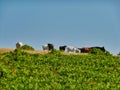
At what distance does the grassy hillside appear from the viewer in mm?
29422

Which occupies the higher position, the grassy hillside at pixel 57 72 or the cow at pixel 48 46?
the cow at pixel 48 46

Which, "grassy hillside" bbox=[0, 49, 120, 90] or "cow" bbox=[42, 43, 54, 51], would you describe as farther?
"cow" bbox=[42, 43, 54, 51]

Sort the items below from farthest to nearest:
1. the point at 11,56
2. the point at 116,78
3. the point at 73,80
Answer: the point at 11,56 < the point at 116,78 < the point at 73,80

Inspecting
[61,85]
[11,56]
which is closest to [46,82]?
[61,85]

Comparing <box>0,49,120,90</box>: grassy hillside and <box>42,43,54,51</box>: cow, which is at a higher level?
<box>42,43,54,51</box>: cow

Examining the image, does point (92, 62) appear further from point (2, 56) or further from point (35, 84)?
point (35, 84)

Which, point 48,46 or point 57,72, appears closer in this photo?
point 57,72

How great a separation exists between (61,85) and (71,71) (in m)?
5.93

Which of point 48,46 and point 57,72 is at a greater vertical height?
point 48,46

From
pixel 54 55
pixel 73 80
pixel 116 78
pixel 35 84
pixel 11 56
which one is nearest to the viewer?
pixel 35 84

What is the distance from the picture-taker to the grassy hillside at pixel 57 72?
29.4 meters

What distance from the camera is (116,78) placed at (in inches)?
1347

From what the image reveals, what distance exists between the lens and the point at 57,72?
116 ft

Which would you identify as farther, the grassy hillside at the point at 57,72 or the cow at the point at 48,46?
the cow at the point at 48,46
